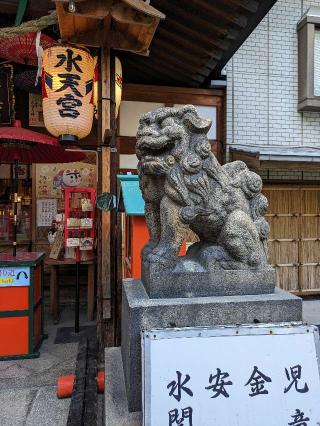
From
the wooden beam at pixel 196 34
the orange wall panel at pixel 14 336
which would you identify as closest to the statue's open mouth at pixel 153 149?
the orange wall panel at pixel 14 336

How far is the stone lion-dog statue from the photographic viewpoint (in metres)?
2.62

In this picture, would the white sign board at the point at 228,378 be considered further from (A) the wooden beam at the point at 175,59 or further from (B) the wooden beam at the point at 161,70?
(B) the wooden beam at the point at 161,70

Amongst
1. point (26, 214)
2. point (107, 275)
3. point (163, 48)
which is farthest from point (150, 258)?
point (26, 214)

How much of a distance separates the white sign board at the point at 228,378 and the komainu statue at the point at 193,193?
627mm

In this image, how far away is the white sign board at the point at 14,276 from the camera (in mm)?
4809

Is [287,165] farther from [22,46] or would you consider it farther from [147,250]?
[22,46]

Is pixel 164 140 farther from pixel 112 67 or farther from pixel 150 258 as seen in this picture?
pixel 112 67

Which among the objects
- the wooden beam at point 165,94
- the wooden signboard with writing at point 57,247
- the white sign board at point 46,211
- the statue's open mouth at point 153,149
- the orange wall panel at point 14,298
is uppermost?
the wooden beam at point 165,94

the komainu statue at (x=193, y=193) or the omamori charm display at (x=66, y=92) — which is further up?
the omamori charm display at (x=66, y=92)

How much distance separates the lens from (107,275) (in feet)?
15.3

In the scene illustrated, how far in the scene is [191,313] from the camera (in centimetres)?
244

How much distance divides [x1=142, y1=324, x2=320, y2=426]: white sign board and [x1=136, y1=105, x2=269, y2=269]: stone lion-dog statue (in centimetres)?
65

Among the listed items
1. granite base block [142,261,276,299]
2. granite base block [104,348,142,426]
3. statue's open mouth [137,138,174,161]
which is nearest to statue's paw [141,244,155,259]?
granite base block [142,261,276,299]

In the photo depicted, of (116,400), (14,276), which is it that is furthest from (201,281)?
(14,276)
